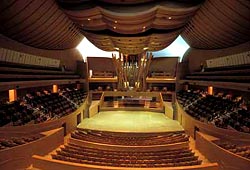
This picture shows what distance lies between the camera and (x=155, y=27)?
1592 centimetres

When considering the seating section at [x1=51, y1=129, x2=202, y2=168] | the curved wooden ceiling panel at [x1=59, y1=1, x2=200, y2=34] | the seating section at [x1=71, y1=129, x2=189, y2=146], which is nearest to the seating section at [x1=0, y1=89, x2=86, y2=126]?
the seating section at [x1=71, y1=129, x2=189, y2=146]

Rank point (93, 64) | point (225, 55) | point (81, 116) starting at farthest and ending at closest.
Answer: point (93, 64) → point (225, 55) → point (81, 116)

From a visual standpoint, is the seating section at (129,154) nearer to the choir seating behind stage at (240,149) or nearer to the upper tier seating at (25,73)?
the choir seating behind stage at (240,149)

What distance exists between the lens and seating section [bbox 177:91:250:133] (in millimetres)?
11414

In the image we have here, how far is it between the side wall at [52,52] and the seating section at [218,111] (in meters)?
12.5

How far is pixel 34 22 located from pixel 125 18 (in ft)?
18.7

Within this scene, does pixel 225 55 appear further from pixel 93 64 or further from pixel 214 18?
pixel 93 64

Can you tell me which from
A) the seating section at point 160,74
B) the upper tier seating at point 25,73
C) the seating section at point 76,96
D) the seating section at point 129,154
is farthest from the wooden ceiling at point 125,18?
the seating section at point 160,74

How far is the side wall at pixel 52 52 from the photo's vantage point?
51.0 ft

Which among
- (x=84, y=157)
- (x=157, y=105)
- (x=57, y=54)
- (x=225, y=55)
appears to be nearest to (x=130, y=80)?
(x=157, y=105)

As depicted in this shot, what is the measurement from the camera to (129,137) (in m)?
14.4

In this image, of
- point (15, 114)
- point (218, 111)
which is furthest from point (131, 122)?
point (15, 114)

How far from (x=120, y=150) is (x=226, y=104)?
8329 millimetres

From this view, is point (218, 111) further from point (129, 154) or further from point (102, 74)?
point (102, 74)
